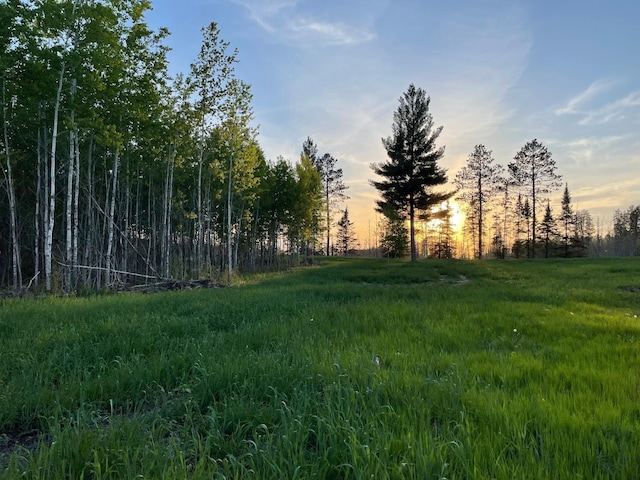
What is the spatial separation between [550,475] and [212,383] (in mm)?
2549

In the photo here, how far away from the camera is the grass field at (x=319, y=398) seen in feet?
6.48

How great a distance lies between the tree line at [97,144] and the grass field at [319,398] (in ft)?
31.2

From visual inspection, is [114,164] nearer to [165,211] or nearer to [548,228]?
[165,211]

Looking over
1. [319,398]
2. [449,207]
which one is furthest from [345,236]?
[319,398]

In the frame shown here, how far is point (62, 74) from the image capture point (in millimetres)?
→ 12164

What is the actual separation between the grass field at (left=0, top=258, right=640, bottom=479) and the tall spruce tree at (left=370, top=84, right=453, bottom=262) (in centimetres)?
2537

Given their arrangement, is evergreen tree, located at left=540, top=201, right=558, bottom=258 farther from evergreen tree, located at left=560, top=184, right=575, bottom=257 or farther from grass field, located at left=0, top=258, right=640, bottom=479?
grass field, located at left=0, top=258, right=640, bottom=479

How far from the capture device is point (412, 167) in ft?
101

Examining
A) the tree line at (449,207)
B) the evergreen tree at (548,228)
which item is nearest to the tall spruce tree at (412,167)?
the tree line at (449,207)

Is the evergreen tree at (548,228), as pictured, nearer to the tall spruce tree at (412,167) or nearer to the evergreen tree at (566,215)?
the evergreen tree at (566,215)

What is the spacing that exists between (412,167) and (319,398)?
30.1 meters

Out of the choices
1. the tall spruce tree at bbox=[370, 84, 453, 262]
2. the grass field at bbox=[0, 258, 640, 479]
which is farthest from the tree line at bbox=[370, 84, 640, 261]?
the grass field at bbox=[0, 258, 640, 479]

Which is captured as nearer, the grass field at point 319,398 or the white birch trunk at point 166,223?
the grass field at point 319,398

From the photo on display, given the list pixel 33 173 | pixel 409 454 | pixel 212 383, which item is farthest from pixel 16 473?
pixel 33 173
